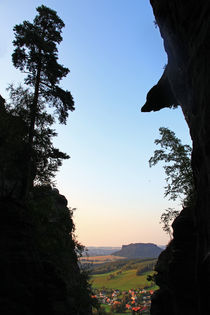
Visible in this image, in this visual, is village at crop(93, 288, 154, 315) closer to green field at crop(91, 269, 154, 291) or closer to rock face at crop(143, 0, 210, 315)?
green field at crop(91, 269, 154, 291)

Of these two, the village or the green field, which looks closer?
the village

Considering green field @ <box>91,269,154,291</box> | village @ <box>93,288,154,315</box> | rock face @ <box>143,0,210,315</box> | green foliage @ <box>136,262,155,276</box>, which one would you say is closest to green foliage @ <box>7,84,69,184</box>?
rock face @ <box>143,0,210,315</box>

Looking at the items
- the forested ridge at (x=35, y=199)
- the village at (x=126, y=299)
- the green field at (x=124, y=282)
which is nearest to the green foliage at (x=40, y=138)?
the forested ridge at (x=35, y=199)

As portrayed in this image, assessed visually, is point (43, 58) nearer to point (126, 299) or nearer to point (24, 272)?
point (24, 272)

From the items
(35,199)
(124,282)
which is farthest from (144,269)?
(35,199)

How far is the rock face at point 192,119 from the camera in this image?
26.9ft

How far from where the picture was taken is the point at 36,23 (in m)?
20.3

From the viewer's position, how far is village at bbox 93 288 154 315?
9687cm

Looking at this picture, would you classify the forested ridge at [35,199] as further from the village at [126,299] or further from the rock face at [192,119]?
the village at [126,299]

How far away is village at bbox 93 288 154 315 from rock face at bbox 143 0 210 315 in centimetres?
9516

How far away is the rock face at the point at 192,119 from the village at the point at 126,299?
9516cm

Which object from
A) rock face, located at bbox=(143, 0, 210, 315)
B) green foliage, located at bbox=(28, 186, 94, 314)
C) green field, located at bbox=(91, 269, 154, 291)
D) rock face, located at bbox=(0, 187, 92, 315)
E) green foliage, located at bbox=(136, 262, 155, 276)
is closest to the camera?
rock face, located at bbox=(143, 0, 210, 315)

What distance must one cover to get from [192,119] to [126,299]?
403 ft

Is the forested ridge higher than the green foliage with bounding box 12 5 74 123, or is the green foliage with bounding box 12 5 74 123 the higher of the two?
the green foliage with bounding box 12 5 74 123
